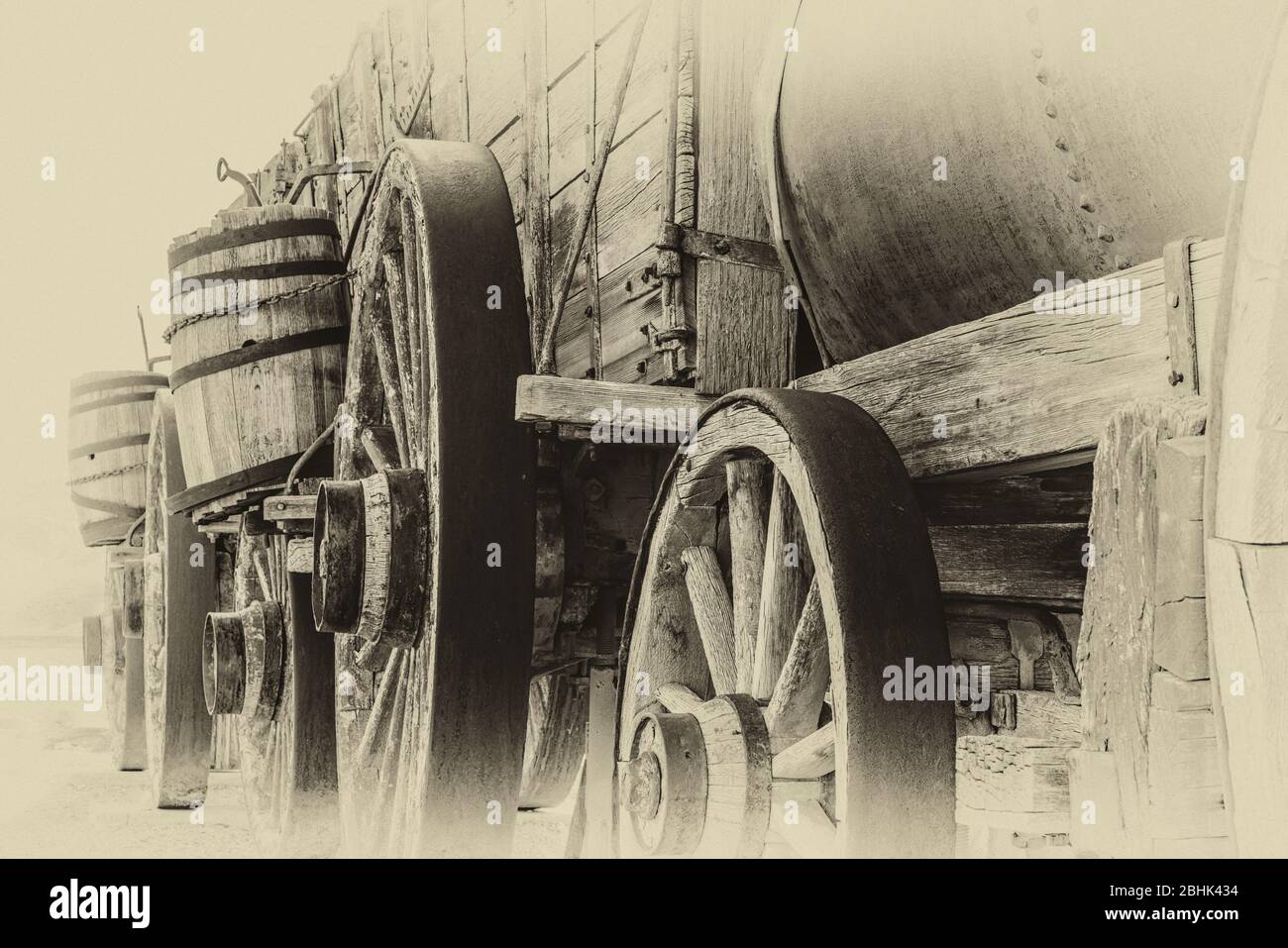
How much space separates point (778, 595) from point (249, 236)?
2.28 m

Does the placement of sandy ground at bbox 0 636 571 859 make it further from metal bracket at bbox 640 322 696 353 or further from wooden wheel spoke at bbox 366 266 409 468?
metal bracket at bbox 640 322 696 353

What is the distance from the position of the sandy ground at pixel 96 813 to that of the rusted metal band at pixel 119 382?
83.7 inches

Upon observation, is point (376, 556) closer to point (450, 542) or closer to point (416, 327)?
point (450, 542)

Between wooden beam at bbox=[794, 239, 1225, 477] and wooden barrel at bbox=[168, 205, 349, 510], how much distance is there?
2005mm

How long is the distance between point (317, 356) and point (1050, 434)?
256 centimetres

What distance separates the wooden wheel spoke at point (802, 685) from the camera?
208 cm

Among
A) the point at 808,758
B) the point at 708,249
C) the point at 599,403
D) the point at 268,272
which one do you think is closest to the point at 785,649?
the point at 808,758

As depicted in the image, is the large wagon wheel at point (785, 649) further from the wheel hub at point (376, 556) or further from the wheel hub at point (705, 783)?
the wheel hub at point (376, 556)

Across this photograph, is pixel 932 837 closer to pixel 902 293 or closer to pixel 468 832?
pixel 902 293

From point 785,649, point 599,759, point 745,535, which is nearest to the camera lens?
point 785,649

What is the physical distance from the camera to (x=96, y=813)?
5.76m

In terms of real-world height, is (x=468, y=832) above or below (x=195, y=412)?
below

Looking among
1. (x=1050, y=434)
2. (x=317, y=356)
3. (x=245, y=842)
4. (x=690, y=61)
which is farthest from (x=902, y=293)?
(x=245, y=842)

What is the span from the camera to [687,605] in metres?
2.65
